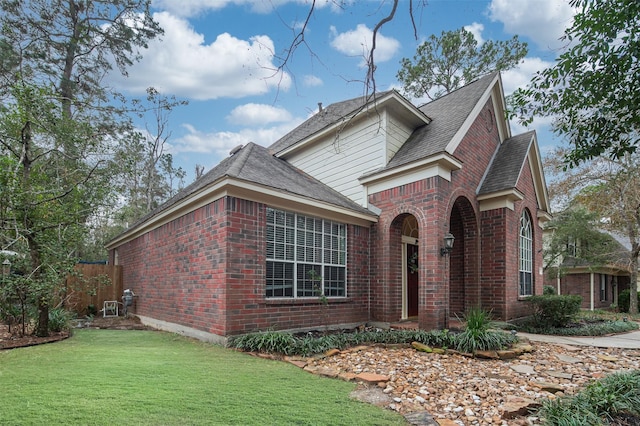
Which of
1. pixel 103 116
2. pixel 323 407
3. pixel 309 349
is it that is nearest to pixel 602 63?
pixel 323 407

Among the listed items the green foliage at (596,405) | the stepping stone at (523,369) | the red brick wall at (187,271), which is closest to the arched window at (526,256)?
the stepping stone at (523,369)

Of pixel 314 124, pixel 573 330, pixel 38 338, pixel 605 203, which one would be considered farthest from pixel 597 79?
pixel 605 203

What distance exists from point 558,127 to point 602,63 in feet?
3.98

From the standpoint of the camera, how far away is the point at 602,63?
16.0 feet

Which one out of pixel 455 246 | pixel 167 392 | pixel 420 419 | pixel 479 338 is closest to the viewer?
pixel 420 419

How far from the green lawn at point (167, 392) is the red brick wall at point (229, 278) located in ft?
4.39

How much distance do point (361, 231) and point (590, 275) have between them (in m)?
19.2

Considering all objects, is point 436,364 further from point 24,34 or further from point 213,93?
point 24,34

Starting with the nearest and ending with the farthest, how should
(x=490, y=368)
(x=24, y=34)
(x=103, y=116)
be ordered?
(x=490, y=368) < (x=24, y=34) < (x=103, y=116)

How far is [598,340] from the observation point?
27.7ft

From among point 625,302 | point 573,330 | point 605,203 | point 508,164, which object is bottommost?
point 625,302

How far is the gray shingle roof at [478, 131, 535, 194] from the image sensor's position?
33.5 feet

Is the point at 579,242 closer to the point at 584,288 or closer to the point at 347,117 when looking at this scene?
the point at 584,288

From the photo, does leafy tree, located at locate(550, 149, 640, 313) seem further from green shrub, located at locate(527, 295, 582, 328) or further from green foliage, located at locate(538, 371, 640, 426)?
green foliage, located at locate(538, 371, 640, 426)
